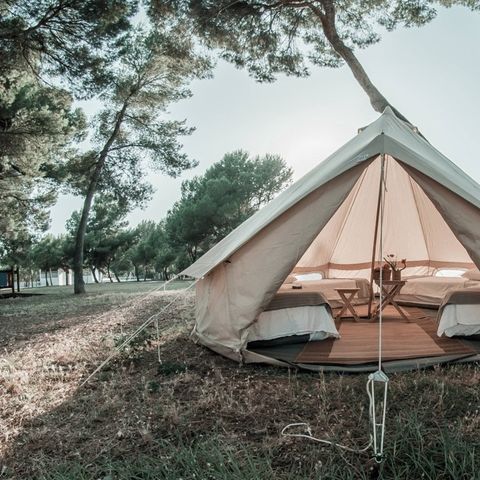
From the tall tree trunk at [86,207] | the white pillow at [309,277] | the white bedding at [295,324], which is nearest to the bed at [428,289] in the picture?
the white pillow at [309,277]

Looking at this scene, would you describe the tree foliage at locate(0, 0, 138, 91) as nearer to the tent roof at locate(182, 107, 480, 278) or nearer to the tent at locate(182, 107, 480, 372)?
the tent at locate(182, 107, 480, 372)

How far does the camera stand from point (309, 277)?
6430 millimetres

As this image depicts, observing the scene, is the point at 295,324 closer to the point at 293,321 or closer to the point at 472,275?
the point at 293,321

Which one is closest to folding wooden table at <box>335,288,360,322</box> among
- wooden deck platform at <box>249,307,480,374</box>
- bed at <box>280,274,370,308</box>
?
wooden deck platform at <box>249,307,480,374</box>

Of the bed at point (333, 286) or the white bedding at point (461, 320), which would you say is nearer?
the white bedding at point (461, 320)

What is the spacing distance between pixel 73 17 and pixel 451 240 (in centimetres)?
698

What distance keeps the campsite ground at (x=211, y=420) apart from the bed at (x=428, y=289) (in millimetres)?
2561

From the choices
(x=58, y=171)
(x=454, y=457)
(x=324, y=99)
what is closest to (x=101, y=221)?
(x=58, y=171)

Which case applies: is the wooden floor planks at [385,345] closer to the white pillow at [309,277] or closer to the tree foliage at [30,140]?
the white pillow at [309,277]

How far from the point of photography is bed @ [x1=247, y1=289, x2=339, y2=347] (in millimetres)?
3676

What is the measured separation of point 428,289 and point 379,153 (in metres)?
3.22

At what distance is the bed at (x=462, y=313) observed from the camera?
3789 millimetres

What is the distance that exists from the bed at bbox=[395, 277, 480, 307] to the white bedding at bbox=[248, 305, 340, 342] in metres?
2.01

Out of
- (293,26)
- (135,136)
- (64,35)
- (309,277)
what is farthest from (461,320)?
(135,136)
